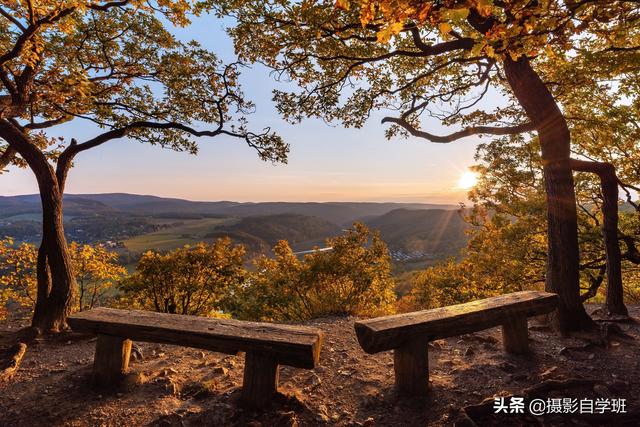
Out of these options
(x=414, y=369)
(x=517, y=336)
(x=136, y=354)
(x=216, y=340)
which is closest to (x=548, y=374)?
(x=517, y=336)

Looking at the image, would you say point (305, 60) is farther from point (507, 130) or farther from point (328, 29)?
point (507, 130)

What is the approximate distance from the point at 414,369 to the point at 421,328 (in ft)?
1.75

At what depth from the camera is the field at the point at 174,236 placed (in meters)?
99.0

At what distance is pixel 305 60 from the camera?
777 cm

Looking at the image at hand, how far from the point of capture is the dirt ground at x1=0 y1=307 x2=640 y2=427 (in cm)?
334

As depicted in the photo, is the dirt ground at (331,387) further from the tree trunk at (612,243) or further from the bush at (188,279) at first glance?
the bush at (188,279)

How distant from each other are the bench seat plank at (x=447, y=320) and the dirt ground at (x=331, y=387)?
2.35 ft

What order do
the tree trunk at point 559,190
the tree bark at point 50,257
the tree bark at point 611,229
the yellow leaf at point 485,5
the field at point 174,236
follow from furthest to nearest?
1. the field at point 174,236
2. the tree bark at point 611,229
3. the tree bark at point 50,257
4. the tree trunk at point 559,190
5. the yellow leaf at point 485,5

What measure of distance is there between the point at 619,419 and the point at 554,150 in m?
4.51

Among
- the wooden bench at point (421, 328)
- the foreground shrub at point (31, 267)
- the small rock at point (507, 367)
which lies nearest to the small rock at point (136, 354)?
the wooden bench at point (421, 328)

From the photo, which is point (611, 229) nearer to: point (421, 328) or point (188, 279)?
point (421, 328)

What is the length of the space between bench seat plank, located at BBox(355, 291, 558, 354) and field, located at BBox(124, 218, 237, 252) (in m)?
93.4

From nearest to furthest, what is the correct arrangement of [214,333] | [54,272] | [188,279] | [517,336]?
1. [214,333]
2. [517,336]
3. [54,272]
4. [188,279]

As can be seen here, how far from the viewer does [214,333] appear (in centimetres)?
355
